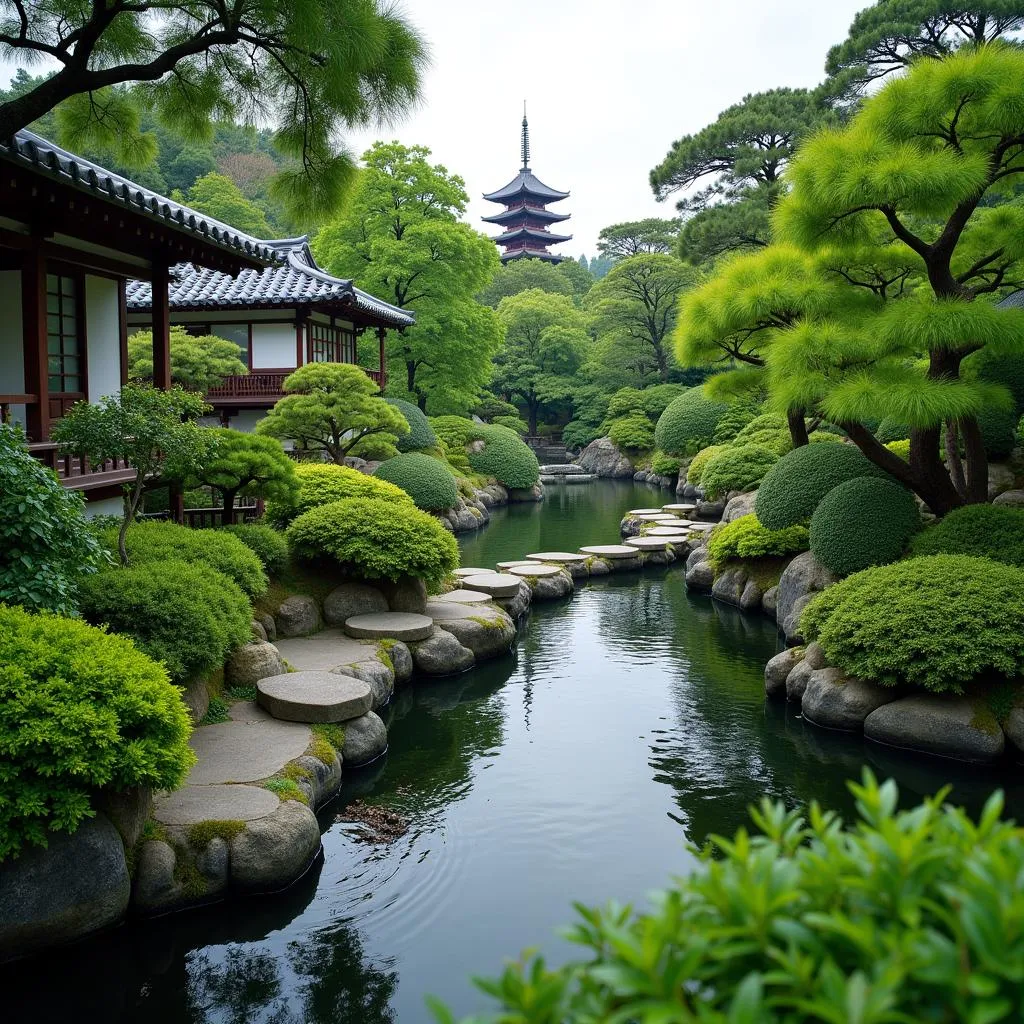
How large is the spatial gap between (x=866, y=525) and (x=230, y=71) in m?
8.13

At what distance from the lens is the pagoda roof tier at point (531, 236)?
207ft

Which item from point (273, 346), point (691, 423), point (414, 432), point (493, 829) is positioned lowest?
point (493, 829)

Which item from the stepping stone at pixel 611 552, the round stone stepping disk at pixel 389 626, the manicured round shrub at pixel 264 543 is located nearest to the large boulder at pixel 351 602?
the round stone stepping disk at pixel 389 626

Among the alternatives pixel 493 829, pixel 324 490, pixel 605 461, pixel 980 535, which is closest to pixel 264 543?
pixel 324 490

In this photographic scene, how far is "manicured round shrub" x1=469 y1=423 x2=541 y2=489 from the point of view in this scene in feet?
92.3

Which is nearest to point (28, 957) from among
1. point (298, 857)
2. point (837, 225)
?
point (298, 857)

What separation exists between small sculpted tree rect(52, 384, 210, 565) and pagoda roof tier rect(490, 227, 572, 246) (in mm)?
58120

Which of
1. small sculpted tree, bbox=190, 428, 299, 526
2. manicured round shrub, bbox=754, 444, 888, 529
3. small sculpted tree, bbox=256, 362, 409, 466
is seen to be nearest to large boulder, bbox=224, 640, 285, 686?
small sculpted tree, bbox=190, 428, 299, 526

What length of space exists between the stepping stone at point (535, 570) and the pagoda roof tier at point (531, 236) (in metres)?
51.7

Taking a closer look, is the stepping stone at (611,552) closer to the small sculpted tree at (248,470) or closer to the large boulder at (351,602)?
the large boulder at (351,602)

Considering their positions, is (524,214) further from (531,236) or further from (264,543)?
(264,543)

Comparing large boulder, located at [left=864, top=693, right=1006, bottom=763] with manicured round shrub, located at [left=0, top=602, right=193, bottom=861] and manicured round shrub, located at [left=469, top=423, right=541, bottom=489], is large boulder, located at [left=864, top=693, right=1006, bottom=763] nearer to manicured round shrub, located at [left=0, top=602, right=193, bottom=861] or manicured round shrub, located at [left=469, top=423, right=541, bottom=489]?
manicured round shrub, located at [left=0, top=602, right=193, bottom=861]

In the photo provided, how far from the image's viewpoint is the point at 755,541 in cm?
1355

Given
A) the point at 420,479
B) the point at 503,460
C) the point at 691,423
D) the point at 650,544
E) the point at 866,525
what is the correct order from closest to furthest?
1. the point at 866,525
2. the point at 650,544
3. the point at 420,479
4. the point at 503,460
5. the point at 691,423
